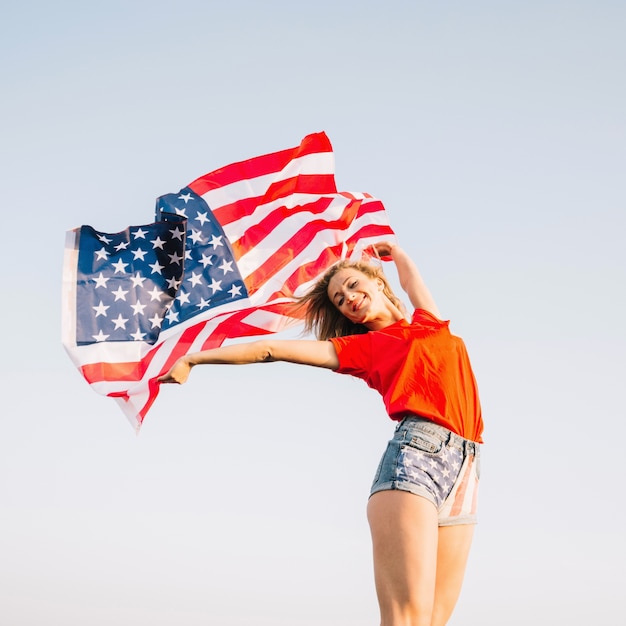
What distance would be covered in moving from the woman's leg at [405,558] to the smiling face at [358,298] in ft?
5.16

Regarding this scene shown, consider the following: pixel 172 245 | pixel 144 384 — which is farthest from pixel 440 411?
pixel 172 245

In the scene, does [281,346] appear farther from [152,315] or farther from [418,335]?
[152,315]

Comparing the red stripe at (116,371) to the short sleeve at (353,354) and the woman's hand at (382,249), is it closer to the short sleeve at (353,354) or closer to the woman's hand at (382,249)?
the woman's hand at (382,249)

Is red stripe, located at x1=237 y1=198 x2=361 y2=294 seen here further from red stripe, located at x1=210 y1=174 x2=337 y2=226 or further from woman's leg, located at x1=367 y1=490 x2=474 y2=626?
woman's leg, located at x1=367 y1=490 x2=474 y2=626

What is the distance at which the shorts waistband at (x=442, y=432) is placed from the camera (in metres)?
5.47

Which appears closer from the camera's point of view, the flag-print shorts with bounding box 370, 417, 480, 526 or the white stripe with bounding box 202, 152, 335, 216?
the flag-print shorts with bounding box 370, 417, 480, 526

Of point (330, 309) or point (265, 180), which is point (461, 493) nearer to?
point (330, 309)

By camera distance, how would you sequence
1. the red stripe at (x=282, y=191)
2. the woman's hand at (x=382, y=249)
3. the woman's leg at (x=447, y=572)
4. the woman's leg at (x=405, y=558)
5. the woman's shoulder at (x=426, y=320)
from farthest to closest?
1. the red stripe at (x=282, y=191)
2. the woman's hand at (x=382, y=249)
3. the woman's shoulder at (x=426, y=320)
4. the woman's leg at (x=447, y=572)
5. the woman's leg at (x=405, y=558)

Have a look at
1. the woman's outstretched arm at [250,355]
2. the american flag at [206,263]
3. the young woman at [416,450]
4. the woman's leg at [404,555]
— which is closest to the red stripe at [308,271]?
the american flag at [206,263]

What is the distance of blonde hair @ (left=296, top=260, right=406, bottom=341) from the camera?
6.73 m

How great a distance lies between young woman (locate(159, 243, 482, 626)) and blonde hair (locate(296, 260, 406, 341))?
560mm

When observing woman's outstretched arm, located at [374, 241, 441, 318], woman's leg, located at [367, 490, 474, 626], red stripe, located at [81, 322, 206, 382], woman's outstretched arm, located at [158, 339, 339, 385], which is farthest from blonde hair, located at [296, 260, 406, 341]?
woman's leg, located at [367, 490, 474, 626]

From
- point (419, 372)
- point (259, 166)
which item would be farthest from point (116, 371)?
point (419, 372)

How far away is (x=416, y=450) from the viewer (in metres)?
5.36
